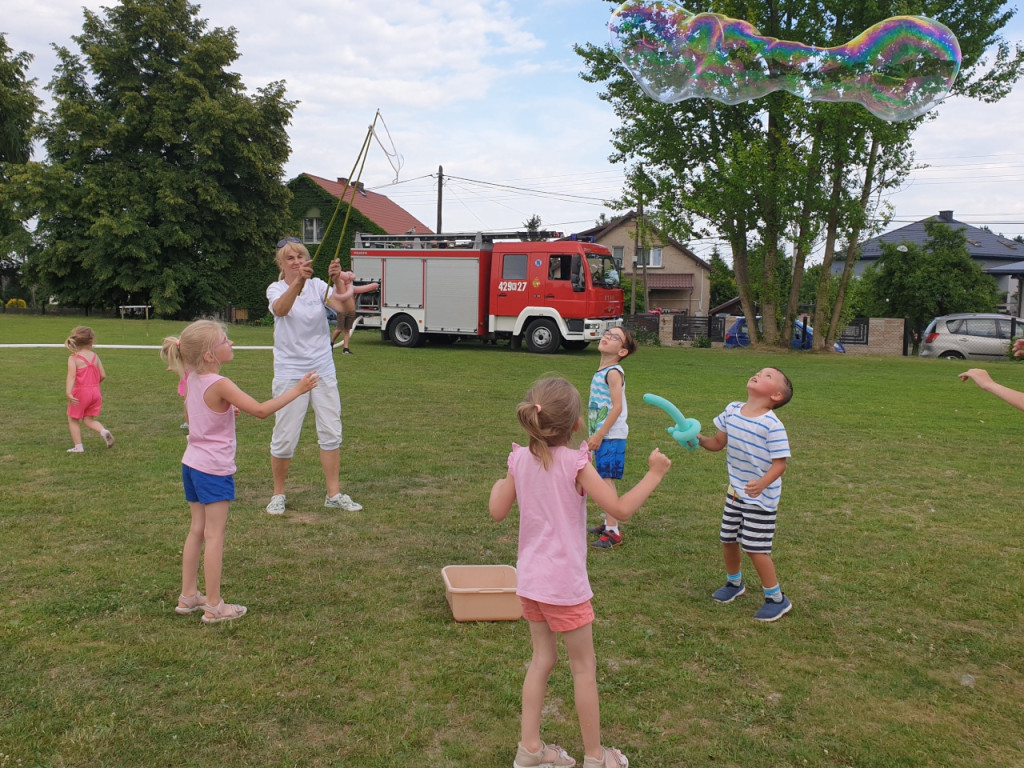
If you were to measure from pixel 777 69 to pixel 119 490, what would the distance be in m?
7.64

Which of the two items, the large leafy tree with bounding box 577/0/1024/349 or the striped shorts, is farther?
the large leafy tree with bounding box 577/0/1024/349

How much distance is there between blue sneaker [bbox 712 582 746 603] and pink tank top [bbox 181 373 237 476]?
2.80 m

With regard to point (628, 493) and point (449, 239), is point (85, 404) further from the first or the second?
point (449, 239)

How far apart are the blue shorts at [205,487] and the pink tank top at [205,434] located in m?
0.03

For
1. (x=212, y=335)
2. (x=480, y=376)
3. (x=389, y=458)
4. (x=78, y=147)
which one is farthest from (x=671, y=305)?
A: (x=212, y=335)

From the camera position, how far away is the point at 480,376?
16.2 metres

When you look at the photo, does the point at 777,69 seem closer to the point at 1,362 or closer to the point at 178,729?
the point at 178,729

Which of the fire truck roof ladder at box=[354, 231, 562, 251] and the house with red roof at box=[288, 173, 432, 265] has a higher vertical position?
the house with red roof at box=[288, 173, 432, 265]

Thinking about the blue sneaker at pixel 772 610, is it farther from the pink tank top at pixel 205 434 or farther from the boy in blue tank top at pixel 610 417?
the pink tank top at pixel 205 434

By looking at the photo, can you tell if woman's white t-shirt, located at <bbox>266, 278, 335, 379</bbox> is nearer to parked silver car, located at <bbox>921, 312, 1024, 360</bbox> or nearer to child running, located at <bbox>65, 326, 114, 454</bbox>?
child running, located at <bbox>65, 326, 114, 454</bbox>

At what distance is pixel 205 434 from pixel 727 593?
304 centimetres

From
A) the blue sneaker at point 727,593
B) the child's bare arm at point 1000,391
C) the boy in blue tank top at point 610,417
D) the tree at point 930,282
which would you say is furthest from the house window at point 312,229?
the child's bare arm at point 1000,391

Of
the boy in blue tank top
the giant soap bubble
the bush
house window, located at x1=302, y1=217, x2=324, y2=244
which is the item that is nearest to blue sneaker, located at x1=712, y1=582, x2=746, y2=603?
the boy in blue tank top

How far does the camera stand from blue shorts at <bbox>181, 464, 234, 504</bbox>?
4.05m
